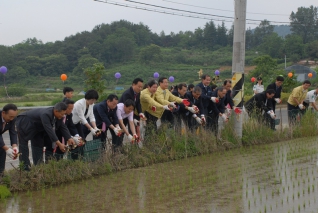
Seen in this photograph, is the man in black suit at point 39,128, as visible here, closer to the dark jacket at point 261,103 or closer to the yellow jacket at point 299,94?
the dark jacket at point 261,103

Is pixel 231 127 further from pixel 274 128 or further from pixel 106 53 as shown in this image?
pixel 106 53

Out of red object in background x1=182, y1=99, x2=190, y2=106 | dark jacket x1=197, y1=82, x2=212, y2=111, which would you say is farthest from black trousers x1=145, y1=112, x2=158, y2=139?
dark jacket x1=197, y1=82, x2=212, y2=111

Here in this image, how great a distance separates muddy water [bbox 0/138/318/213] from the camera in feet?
20.8

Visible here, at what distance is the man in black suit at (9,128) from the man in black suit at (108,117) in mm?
2017

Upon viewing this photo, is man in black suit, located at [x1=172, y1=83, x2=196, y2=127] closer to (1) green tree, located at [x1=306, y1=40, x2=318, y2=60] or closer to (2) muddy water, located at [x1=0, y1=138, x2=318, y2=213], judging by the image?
(2) muddy water, located at [x1=0, y1=138, x2=318, y2=213]

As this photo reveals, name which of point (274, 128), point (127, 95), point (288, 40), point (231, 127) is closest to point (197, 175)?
point (127, 95)

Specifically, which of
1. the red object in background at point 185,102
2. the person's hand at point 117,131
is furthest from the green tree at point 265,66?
the person's hand at point 117,131

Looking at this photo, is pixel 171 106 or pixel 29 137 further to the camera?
pixel 171 106

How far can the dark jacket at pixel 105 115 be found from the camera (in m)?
9.09

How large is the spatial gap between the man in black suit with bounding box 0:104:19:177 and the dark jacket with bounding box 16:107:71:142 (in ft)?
1.28

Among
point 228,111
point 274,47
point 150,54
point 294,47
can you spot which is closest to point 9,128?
point 228,111

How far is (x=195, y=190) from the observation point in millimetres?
7219

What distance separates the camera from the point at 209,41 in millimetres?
72188

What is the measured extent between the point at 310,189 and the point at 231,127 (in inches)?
164
